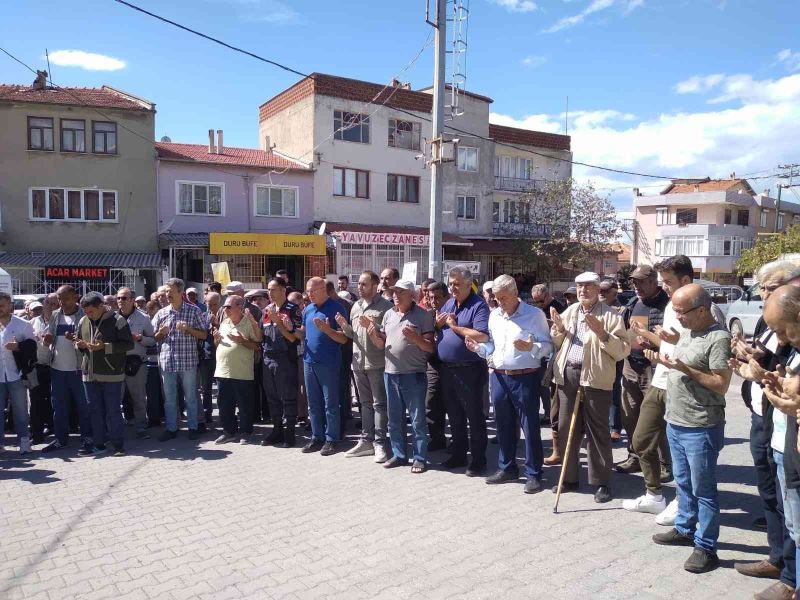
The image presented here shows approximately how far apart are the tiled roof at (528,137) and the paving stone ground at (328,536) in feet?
99.4

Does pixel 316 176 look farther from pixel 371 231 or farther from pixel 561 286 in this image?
pixel 561 286

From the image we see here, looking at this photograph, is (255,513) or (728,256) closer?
(255,513)

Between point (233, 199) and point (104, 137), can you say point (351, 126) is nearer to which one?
point (233, 199)

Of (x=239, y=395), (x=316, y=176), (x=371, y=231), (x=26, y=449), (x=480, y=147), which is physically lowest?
(x=26, y=449)

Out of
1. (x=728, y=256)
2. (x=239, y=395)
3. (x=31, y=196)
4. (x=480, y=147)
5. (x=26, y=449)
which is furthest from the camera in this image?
(x=728, y=256)

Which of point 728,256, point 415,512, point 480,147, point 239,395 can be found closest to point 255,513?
point 415,512

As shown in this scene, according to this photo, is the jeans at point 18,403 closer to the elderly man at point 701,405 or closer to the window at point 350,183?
the elderly man at point 701,405

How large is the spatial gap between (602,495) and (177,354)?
17.0 ft

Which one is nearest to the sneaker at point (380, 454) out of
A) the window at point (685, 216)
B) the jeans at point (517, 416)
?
the jeans at point (517, 416)

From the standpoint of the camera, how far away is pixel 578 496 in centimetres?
533

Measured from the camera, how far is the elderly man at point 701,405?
3930mm

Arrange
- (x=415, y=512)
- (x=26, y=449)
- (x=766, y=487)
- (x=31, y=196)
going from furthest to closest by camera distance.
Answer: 1. (x=31, y=196)
2. (x=26, y=449)
3. (x=415, y=512)
4. (x=766, y=487)

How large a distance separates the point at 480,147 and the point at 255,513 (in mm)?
30950

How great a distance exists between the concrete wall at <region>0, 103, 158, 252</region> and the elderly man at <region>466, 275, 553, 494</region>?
21940 millimetres
